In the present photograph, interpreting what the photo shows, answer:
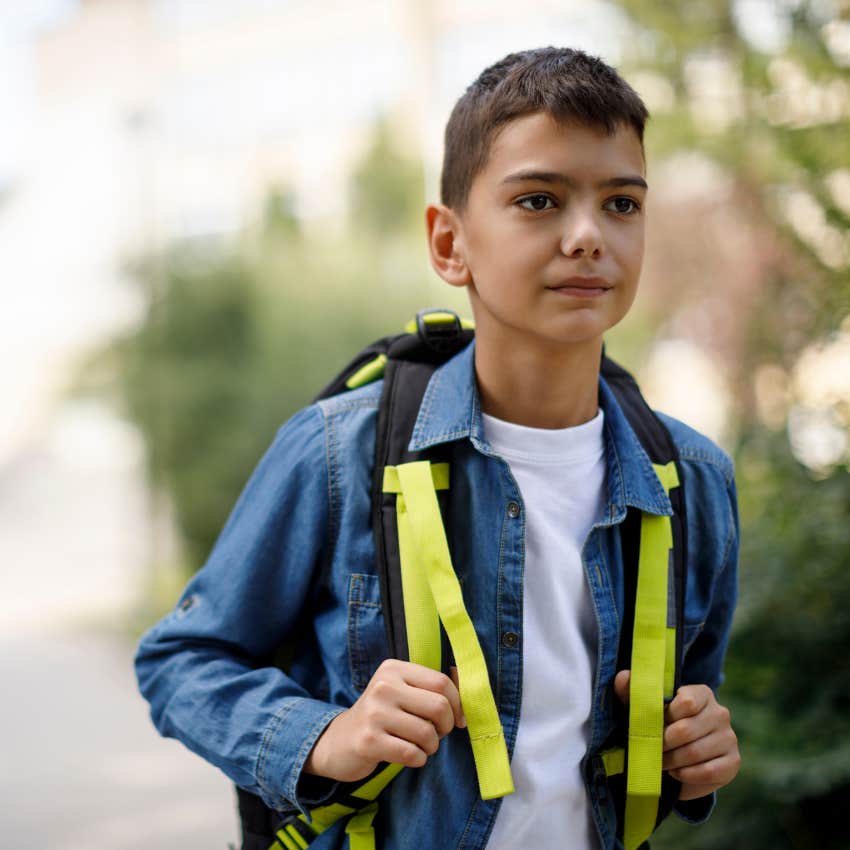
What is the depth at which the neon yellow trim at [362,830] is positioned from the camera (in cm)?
144

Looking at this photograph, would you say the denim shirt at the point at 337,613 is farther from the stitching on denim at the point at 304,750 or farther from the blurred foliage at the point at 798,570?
the blurred foliage at the point at 798,570

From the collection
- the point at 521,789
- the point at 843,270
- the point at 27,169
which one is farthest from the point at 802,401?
the point at 27,169

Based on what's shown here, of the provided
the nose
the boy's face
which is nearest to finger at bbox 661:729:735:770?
the boy's face

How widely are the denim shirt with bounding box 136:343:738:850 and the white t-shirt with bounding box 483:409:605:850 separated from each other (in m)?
0.03

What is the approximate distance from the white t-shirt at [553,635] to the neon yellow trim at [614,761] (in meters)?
0.04

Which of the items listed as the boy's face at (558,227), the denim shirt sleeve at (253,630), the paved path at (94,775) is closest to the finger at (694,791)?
the denim shirt sleeve at (253,630)

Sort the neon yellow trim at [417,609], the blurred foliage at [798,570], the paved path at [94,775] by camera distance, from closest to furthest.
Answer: the neon yellow trim at [417,609]
the blurred foliage at [798,570]
the paved path at [94,775]

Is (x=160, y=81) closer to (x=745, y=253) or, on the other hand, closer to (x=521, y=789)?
(x=745, y=253)

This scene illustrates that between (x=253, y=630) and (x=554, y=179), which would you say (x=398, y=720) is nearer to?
(x=253, y=630)

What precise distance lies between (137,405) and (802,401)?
6635 mm

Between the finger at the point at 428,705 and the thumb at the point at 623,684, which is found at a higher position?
the finger at the point at 428,705

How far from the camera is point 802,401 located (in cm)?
316

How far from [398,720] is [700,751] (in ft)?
1.48

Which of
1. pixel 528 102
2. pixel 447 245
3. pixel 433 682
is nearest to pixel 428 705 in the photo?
pixel 433 682
